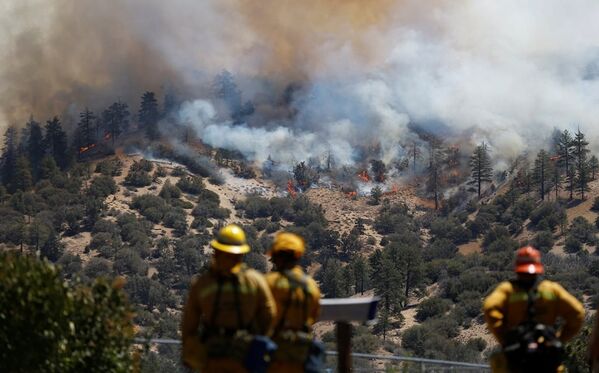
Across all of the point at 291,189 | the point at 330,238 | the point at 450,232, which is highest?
the point at 291,189

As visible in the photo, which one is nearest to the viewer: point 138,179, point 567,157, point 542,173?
point 542,173

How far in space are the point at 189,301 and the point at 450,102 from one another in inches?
5019

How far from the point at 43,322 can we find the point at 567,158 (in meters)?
99.8

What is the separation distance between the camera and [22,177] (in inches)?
4572

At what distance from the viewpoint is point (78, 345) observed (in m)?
9.14

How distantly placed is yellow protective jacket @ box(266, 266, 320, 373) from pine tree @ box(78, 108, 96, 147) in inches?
4673

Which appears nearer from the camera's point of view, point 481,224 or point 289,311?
point 289,311

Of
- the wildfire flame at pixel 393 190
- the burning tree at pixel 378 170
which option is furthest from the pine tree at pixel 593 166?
the burning tree at pixel 378 170

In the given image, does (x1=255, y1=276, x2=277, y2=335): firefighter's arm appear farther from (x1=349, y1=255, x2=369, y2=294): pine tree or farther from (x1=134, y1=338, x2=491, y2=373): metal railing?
(x1=349, y1=255, x2=369, y2=294): pine tree

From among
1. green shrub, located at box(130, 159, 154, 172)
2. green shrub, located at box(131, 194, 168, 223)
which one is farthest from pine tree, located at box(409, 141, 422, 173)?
green shrub, located at box(131, 194, 168, 223)

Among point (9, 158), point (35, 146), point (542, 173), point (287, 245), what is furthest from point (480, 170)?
point (287, 245)

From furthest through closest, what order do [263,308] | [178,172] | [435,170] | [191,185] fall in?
[435,170] < [178,172] < [191,185] < [263,308]

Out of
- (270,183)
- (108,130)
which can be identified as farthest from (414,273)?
(108,130)

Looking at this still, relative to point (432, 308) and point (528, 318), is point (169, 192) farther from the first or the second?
point (528, 318)
